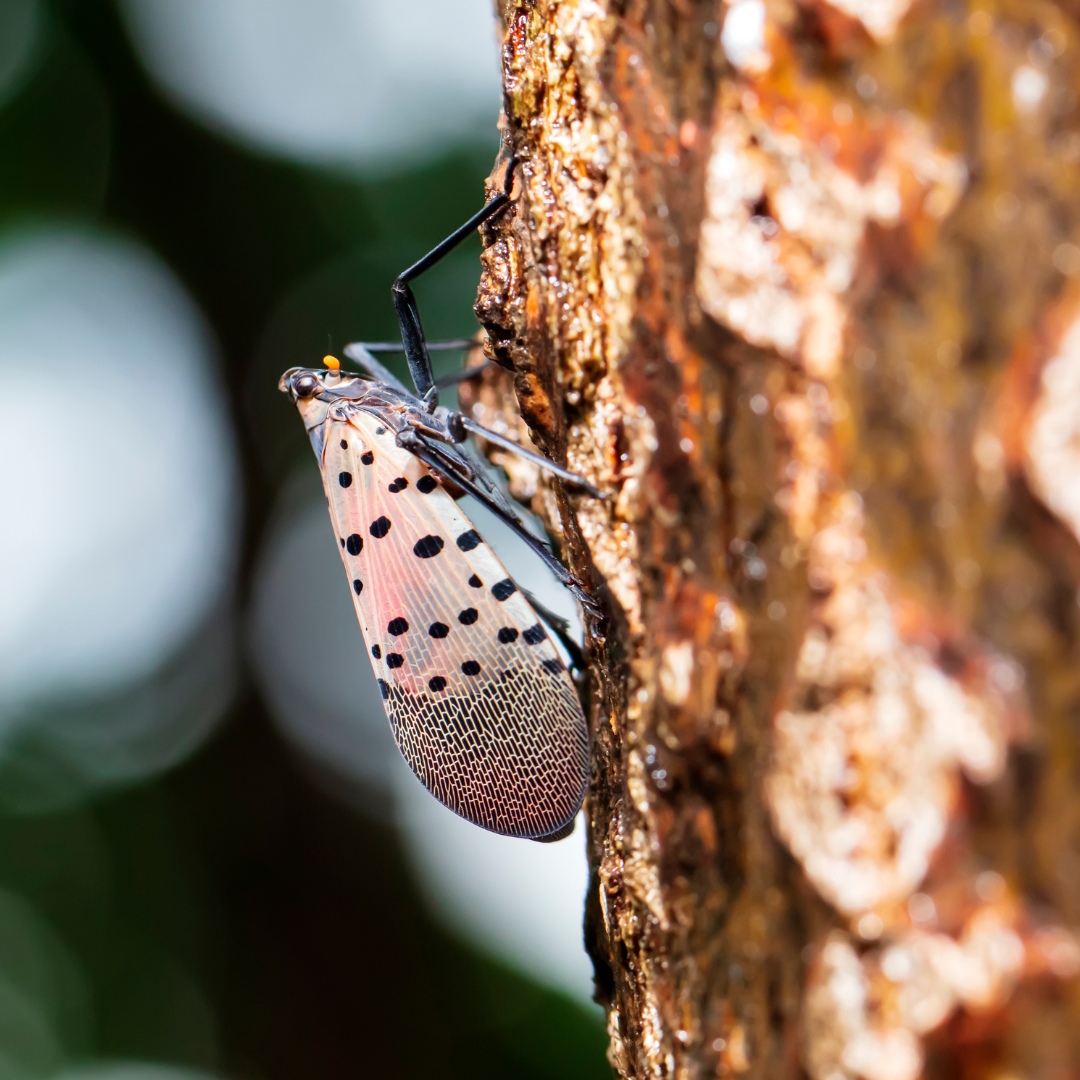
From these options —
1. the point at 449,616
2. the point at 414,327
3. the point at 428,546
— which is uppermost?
the point at 414,327

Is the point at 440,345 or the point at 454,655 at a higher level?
the point at 440,345

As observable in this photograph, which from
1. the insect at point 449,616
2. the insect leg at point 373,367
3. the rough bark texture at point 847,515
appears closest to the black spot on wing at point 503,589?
the insect at point 449,616

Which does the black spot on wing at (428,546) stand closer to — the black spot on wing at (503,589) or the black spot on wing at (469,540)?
the black spot on wing at (469,540)

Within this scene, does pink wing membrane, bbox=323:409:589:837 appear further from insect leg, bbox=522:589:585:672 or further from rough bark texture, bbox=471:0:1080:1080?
rough bark texture, bbox=471:0:1080:1080

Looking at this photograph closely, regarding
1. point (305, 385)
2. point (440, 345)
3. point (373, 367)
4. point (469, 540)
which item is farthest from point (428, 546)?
point (440, 345)

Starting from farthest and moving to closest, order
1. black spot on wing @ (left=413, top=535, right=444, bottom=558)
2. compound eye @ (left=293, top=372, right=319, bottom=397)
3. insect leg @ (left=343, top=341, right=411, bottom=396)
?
insect leg @ (left=343, top=341, right=411, bottom=396)
compound eye @ (left=293, top=372, right=319, bottom=397)
black spot on wing @ (left=413, top=535, right=444, bottom=558)

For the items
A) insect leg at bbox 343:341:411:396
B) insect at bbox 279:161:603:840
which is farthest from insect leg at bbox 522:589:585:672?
insect leg at bbox 343:341:411:396

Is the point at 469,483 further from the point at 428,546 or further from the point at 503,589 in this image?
the point at 503,589
